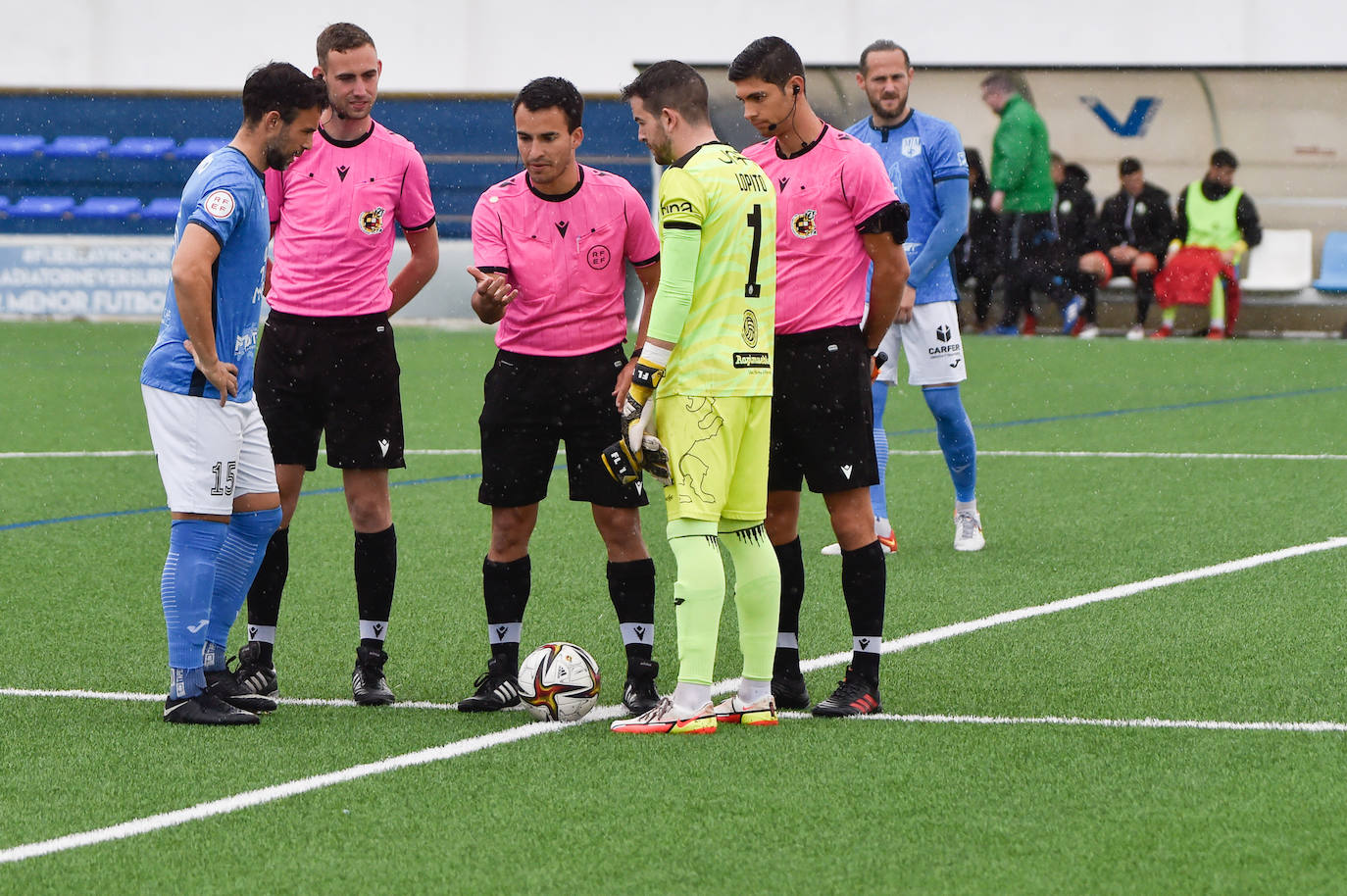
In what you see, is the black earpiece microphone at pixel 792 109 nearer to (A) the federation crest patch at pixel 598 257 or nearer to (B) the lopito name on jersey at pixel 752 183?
(B) the lopito name on jersey at pixel 752 183

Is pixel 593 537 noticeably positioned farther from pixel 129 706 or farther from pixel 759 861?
pixel 759 861

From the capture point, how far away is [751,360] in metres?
5.16

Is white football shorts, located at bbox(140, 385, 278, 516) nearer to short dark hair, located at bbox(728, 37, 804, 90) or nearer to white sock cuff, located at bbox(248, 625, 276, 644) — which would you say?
white sock cuff, located at bbox(248, 625, 276, 644)

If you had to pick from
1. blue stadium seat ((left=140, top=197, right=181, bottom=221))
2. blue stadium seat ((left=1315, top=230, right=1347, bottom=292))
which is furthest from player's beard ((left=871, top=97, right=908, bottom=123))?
blue stadium seat ((left=140, top=197, right=181, bottom=221))

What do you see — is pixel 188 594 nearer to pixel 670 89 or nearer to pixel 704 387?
pixel 704 387

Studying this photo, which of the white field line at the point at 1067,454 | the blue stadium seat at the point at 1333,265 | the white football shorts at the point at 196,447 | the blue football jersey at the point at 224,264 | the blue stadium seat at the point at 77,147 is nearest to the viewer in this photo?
the blue football jersey at the point at 224,264

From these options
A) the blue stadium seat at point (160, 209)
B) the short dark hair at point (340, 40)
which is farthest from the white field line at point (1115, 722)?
the blue stadium seat at point (160, 209)

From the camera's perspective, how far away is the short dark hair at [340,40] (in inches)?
224

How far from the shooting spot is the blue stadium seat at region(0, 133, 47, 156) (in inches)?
1014

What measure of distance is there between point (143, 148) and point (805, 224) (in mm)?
21781

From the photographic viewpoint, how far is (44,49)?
86.8ft

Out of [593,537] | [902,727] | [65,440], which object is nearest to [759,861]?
[902,727]

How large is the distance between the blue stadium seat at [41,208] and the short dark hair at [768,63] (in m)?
21.9

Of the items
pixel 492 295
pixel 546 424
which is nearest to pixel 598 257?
pixel 492 295
